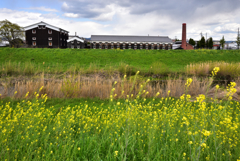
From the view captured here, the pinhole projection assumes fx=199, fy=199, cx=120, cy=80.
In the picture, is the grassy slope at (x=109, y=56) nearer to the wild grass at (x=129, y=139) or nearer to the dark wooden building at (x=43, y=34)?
the wild grass at (x=129, y=139)

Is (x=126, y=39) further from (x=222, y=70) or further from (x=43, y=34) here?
(x=222, y=70)

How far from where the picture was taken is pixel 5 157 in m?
2.93

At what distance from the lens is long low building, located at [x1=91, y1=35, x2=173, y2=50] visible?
169ft

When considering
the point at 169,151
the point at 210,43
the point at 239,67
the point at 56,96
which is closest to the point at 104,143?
the point at 169,151

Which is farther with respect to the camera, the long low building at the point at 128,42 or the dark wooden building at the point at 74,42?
the long low building at the point at 128,42

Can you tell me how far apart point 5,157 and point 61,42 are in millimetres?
47862

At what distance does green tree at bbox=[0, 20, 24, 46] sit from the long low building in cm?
1673

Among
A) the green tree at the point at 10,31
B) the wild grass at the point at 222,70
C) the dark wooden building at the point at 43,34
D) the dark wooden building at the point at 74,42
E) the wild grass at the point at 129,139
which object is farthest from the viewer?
the dark wooden building at the point at 74,42

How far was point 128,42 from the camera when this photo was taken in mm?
53906

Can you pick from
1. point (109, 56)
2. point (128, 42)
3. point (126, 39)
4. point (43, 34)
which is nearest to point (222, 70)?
point (109, 56)

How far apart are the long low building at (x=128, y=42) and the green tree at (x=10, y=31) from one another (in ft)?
54.9

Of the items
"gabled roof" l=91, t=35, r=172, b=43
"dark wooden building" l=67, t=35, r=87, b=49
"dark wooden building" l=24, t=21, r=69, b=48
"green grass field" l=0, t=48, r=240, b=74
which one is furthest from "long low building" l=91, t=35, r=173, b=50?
"green grass field" l=0, t=48, r=240, b=74

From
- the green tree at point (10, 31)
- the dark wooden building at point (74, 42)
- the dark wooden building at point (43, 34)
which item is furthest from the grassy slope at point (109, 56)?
the dark wooden building at point (74, 42)

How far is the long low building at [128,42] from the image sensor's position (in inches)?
2025
